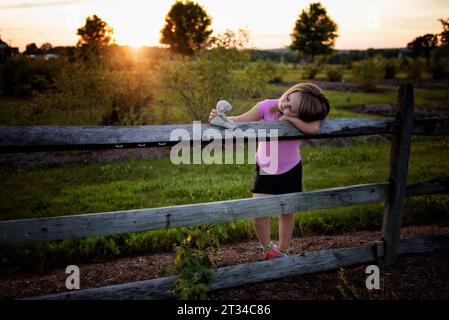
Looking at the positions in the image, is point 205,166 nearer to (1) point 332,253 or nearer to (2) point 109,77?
(2) point 109,77

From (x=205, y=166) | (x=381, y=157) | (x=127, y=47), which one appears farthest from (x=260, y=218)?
(x=127, y=47)

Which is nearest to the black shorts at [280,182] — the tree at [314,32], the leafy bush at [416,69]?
the leafy bush at [416,69]

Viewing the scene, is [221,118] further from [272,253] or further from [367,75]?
[367,75]

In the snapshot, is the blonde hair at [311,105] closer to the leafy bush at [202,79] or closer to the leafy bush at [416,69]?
the leafy bush at [202,79]

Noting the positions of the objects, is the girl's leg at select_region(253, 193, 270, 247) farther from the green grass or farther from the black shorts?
the green grass

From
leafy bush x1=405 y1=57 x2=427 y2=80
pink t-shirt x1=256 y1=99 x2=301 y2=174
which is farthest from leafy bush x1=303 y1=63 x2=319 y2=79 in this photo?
pink t-shirt x1=256 y1=99 x2=301 y2=174

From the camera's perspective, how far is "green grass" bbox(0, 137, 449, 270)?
4.54m

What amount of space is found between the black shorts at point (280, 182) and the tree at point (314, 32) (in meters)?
50.4

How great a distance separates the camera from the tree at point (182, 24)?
53.7 metres

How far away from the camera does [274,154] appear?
366cm

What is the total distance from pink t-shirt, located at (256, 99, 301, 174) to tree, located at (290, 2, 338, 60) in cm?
5033

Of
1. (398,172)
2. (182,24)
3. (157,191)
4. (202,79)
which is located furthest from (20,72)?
(182,24)

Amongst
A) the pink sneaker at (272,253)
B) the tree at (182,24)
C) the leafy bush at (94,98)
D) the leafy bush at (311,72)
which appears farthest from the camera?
the tree at (182,24)
